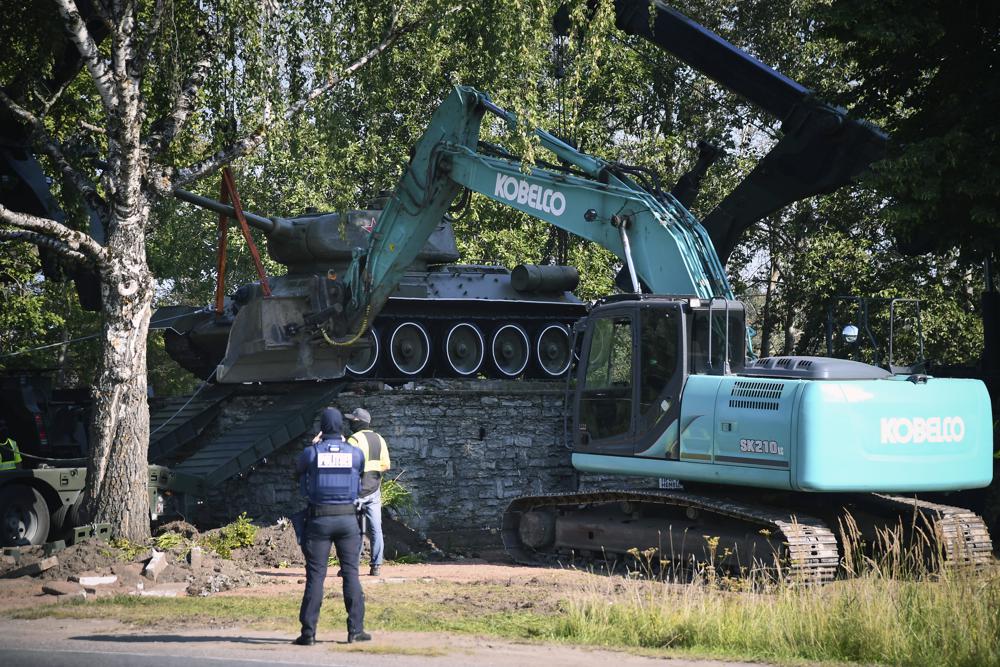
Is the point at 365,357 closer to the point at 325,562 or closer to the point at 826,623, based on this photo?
the point at 325,562

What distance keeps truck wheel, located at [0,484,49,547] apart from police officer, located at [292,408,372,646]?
315 inches

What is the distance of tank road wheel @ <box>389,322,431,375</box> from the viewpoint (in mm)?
22438

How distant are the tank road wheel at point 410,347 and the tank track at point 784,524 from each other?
8046 millimetres

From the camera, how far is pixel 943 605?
32.0ft

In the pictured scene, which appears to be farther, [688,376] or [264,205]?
[264,205]

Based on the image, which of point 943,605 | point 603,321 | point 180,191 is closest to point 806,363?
point 603,321

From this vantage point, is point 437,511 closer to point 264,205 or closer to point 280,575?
point 280,575

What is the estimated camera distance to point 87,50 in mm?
14609

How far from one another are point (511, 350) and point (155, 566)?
11202 mm

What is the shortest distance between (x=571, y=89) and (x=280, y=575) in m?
17.3

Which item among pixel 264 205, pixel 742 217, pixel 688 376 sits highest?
pixel 264 205

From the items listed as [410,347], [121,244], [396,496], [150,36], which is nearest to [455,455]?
[396,496]

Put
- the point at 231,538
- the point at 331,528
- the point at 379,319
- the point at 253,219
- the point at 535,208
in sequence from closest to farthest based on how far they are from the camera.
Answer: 1. the point at 331,528
2. the point at 231,538
3. the point at 535,208
4. the point at 253,219
5. the point at 379,319

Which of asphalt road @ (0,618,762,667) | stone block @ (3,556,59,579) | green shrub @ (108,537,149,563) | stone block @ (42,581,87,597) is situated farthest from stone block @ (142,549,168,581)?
asphalt road @ (0,618,762,667)
